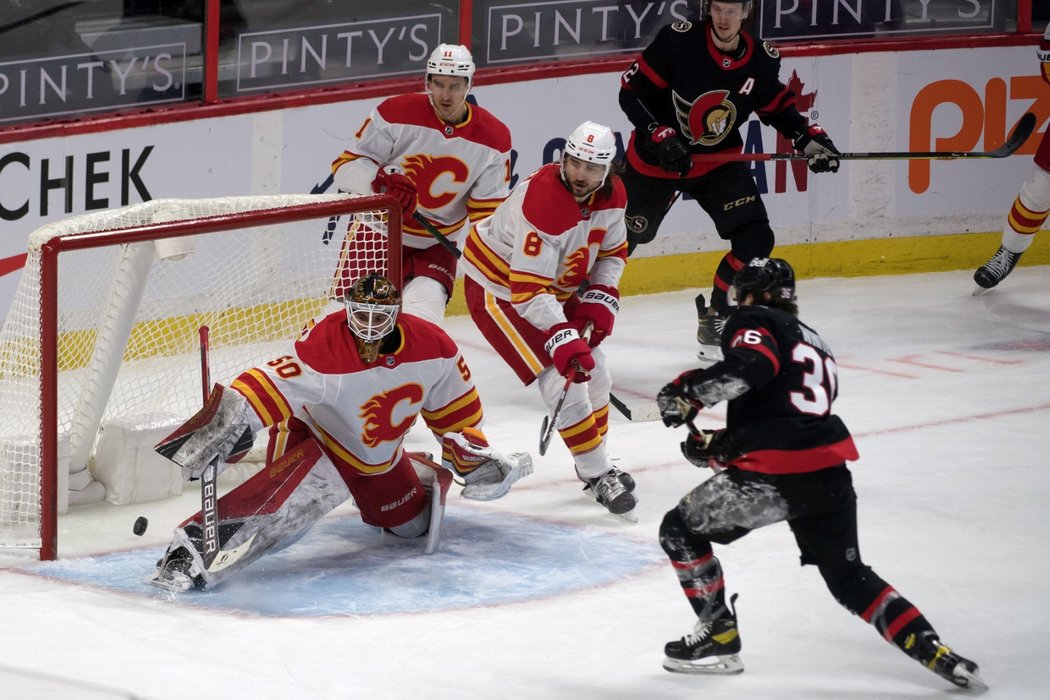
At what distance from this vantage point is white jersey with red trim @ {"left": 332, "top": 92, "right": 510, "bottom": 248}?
527 centimetres

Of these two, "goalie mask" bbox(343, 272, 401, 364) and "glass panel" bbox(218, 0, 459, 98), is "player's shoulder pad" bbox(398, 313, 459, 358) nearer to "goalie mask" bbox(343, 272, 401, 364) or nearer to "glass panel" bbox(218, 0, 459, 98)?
"goalie mask" bbox(343, 272, 401, 364)

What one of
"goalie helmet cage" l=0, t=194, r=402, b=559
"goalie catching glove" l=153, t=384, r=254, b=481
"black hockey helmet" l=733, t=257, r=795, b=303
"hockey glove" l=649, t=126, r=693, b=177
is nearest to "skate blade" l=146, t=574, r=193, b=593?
"goalie catching glove" l=153, t=384, r=254, b=481

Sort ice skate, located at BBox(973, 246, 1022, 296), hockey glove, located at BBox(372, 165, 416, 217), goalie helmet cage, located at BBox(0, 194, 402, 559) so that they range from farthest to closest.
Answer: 1. ice skate, located at BBox(973, 246, 1022, 296)
2. hockey glove, located at BBox(372, 165, 416, 217)
3. goalie helmet cage, located at BBox(0, 194, 402, 559)

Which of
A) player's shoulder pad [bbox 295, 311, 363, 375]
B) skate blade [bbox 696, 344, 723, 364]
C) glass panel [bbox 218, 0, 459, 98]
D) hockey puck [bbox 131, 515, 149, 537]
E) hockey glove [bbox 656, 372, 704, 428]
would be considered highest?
glass panel [bbox 218, 0, 459, 98]

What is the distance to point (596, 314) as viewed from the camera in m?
4.66

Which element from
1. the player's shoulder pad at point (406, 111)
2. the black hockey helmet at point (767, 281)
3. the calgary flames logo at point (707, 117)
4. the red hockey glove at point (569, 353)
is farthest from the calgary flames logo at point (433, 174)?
the black hockey helmet at point (767, 281)

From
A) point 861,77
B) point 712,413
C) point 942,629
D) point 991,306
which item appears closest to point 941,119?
point 861,77

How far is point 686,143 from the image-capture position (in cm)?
614

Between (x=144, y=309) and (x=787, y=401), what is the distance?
247 centimetres

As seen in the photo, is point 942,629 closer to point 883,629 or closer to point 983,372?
point 883,629

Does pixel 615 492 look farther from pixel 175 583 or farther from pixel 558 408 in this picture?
pixel 175 583

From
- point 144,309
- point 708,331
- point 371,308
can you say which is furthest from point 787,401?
point 708,331

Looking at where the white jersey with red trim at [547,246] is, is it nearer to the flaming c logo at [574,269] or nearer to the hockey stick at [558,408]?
the flaming c logo at [574,269]

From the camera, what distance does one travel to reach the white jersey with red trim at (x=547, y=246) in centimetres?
453
